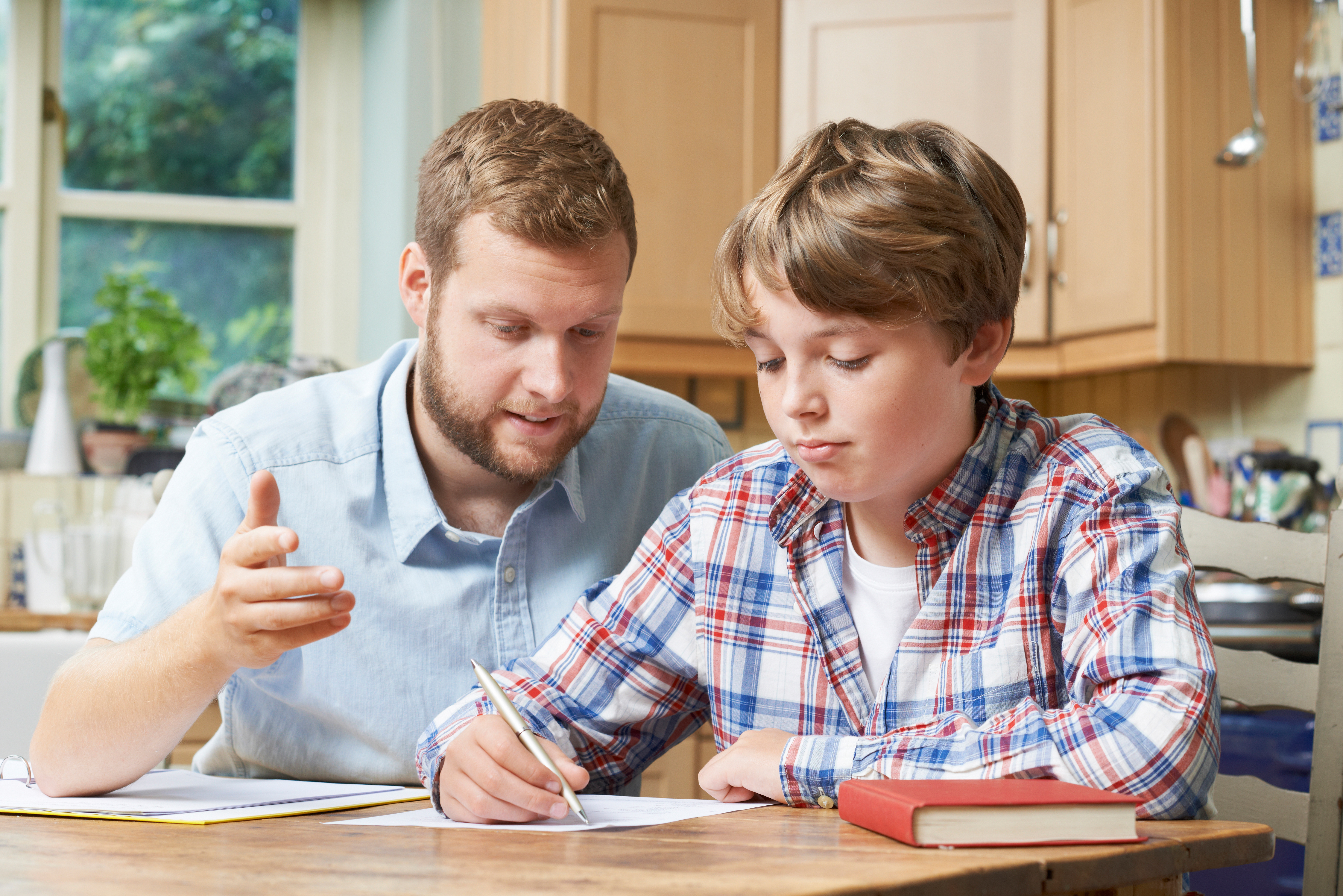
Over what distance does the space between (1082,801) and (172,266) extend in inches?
113

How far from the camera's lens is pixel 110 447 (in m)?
2.76

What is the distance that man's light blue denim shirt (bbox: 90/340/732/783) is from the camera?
1.22 meters

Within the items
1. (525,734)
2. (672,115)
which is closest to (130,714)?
(525,734)

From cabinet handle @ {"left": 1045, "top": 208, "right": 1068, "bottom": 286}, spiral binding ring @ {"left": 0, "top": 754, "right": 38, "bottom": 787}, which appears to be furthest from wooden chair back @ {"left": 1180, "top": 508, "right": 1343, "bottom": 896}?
cabinet handle @ {"left": 1045, "top": 208, "right": 1068, "bottom": 286}

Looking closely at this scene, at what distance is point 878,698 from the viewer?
1.00 m

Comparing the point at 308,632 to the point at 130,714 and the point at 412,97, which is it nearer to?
the point at 130,714

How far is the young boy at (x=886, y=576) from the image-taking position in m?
0.86

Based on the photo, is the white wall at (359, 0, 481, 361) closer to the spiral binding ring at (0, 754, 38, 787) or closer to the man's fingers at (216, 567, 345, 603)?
the spiral binding ring at (0, 754, 38, 787)

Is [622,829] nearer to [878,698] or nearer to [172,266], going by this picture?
[878,698]

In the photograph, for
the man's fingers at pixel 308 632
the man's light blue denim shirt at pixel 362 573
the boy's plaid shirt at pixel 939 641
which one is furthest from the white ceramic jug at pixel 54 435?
the man's fingers at pixel 308 632

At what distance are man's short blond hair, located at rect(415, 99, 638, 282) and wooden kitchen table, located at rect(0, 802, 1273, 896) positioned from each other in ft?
1.86

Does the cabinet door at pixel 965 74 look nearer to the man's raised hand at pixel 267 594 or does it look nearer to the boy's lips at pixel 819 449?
the boy's lips at pixel 819 449

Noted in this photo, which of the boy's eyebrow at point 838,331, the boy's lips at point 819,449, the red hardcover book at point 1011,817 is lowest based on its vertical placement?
the red hardcover book at point 1011,817

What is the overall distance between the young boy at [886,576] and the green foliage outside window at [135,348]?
2.02 metres
